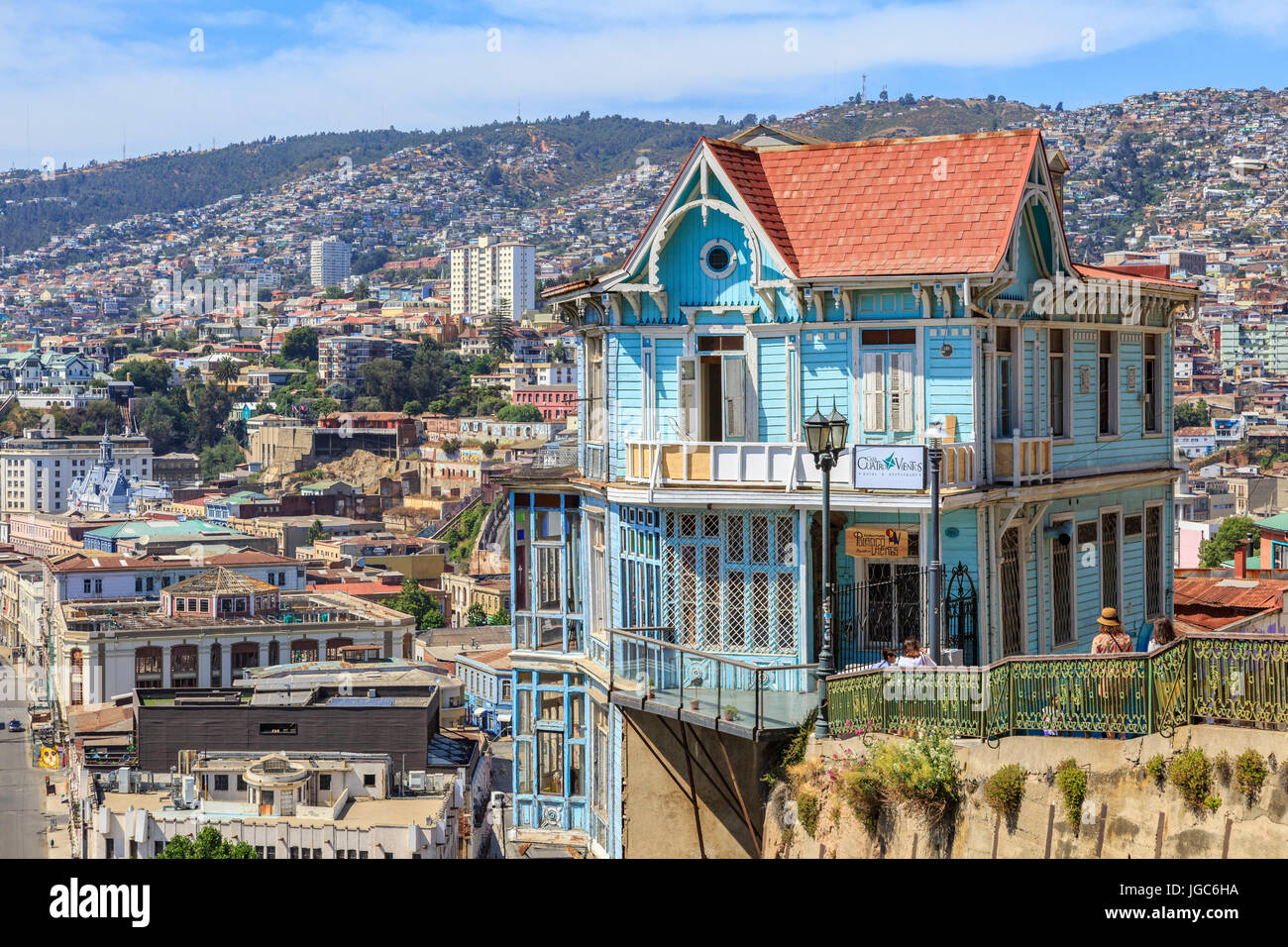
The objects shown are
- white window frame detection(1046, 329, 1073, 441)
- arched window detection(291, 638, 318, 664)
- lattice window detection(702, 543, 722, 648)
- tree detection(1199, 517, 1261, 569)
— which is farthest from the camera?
arched window detection(291, 638, 318, 664)

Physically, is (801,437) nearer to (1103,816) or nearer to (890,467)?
(890,467)

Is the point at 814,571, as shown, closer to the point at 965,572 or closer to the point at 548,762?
the point at 965,572

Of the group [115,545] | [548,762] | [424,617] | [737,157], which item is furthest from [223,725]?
[115,545]

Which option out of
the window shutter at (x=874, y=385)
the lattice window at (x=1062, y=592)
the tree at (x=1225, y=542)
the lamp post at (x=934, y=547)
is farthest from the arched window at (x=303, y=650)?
the lamp post at (x=934, y=547)

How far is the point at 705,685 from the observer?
18.8 m

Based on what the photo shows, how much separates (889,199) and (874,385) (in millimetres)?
2018

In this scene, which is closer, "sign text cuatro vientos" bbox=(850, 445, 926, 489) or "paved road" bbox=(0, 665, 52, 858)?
"sign text cuatro vientos" bbox=(850, 445, 926, 489)

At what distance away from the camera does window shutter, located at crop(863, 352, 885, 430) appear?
19.1m

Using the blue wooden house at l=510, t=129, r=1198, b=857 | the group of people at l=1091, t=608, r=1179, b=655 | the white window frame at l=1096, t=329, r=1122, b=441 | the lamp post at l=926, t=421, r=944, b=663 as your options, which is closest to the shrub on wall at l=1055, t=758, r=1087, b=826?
the group of people at l=1091, t=608, r=1179, b=655

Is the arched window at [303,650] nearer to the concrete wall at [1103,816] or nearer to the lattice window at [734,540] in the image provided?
the lattice window at [734,540]

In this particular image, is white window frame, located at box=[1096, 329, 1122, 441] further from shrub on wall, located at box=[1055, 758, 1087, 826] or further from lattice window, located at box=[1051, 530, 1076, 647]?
shrub on wall, located at box=[1055, 758, 1087, 826]

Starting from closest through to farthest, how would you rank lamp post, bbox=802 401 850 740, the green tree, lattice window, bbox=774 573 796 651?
lamp post, bbox=802 401 850 740 < lattice window, bbox=774 573 796 651 < the green tree

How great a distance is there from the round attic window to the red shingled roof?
→ 1.72 ft

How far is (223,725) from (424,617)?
7678 centimetres
